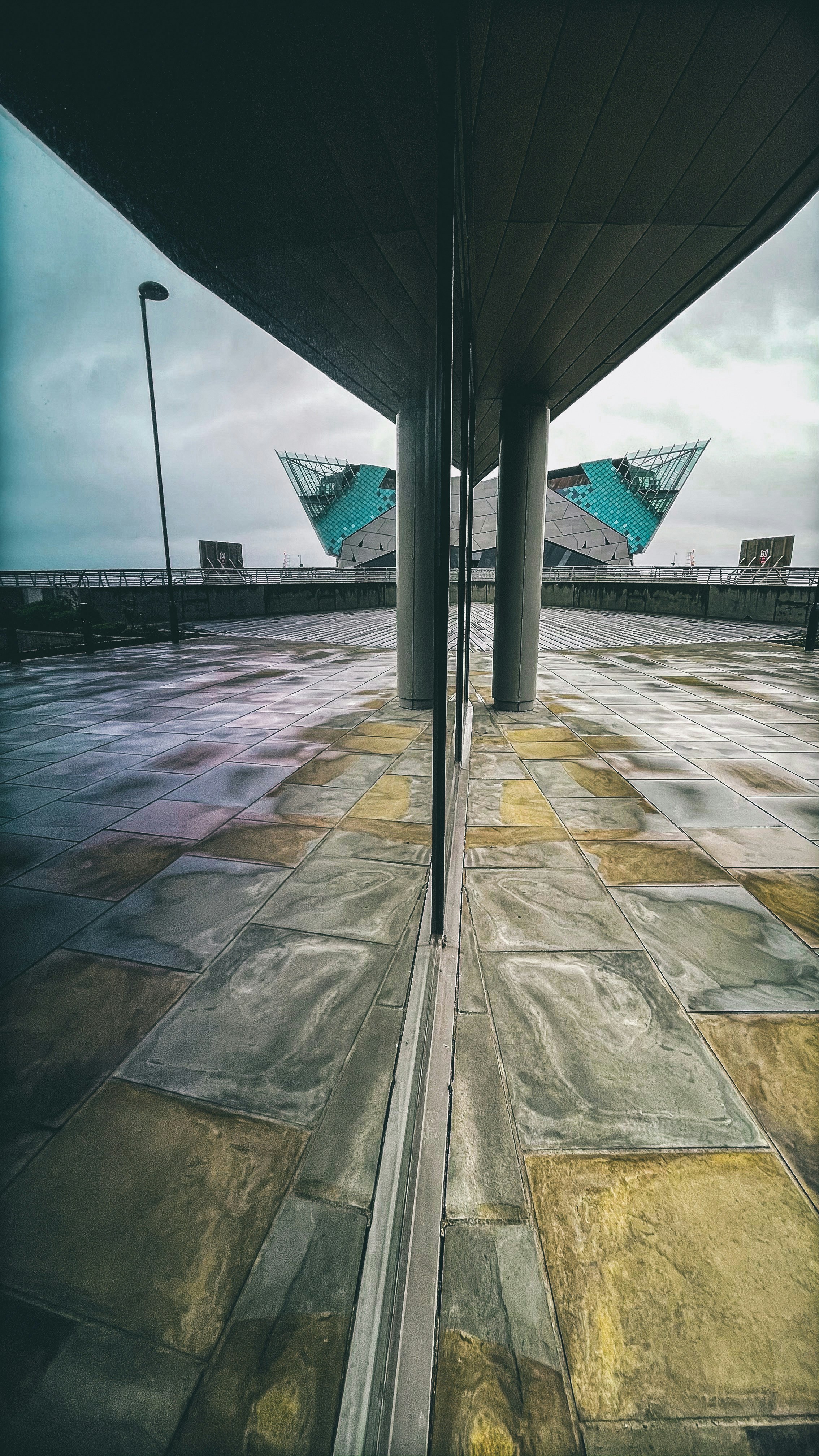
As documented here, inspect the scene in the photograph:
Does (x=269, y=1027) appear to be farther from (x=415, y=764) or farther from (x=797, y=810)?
(x=797, y=810)

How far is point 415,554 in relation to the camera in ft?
22.2

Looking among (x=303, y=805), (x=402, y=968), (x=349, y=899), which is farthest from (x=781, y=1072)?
(x=303, y=805)

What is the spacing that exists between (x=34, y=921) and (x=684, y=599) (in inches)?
944

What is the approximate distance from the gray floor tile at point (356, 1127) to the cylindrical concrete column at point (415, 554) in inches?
184

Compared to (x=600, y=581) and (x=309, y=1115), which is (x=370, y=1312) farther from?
(x=600, y=581)

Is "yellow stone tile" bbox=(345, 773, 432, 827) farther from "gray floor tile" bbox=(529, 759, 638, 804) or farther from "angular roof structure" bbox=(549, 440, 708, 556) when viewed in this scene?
"angular roof structure" bbox=(549, 440, 708, 556)

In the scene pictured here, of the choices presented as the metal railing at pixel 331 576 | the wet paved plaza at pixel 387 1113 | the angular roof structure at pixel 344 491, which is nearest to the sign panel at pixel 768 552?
the metal railing at pixel 331 576

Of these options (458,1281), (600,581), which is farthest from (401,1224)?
(600,581)

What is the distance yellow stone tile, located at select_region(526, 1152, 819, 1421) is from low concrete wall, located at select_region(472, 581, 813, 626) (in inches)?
515

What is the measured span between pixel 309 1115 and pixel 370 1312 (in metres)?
0.54

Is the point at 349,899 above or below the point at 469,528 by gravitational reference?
below

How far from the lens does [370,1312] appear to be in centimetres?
125

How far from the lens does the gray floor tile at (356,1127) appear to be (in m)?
1.52

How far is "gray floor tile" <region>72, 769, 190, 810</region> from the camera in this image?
437 centimetres
